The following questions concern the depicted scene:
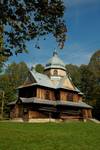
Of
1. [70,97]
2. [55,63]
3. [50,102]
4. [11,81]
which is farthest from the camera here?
[11,81]

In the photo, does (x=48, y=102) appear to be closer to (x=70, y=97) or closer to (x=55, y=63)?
(x=70, y=97)

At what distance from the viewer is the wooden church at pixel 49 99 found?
Answer: 4650 cm

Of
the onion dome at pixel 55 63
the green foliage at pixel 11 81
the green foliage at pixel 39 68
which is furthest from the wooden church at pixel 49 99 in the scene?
the green foliage at pixel 39 68

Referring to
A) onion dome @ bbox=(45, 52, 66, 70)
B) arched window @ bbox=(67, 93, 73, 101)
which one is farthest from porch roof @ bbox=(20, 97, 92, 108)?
onion dome @ bbox=(45, 52, 66, 70)

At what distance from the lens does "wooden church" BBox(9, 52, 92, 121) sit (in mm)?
46500

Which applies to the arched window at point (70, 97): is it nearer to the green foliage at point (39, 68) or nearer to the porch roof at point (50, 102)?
the porch roof at point (50, 102)

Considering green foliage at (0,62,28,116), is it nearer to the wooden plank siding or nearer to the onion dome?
the onion dome

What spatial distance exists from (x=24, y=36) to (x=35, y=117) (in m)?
34.6

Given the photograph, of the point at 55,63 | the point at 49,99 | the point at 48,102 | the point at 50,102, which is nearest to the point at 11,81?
the point at 55,63

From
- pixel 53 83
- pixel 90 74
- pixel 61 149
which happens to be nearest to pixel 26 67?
pixel 90 74

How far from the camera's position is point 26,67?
3602 inches

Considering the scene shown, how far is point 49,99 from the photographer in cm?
4956

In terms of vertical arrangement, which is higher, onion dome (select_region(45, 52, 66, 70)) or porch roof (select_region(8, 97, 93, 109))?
onion dome (select_region(45, 52, 66, 70))

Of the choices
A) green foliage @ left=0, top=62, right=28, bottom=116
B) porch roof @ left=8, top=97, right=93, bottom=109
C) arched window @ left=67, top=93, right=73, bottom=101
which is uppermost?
green foliage @ left=0, top=62, right=28, bottom=116
